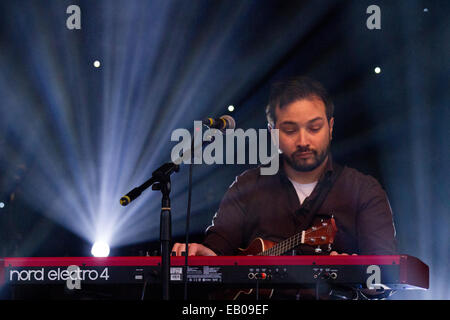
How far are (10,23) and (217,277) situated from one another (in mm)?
3128

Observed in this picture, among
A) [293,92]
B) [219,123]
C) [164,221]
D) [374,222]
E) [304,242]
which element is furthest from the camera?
[293,92]

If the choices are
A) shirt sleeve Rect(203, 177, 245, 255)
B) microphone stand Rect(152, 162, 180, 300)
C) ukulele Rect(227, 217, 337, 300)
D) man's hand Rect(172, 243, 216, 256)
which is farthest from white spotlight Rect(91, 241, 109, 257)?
microphone stand Rect(152, 162, 180, 300)

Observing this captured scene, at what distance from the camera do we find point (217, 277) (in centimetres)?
312

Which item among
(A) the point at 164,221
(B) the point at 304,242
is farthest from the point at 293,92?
(A) the point at 164,221

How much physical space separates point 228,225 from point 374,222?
1074mm

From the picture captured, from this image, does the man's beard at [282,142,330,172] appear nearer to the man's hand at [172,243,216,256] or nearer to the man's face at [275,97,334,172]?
the man's face at [275,97,334,172]

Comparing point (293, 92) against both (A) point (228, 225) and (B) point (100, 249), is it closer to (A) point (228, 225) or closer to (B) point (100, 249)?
(A) point (228, 225)

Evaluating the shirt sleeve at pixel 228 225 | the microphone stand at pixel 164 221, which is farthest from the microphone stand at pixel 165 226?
the shirt sleeve at pixel 228 225

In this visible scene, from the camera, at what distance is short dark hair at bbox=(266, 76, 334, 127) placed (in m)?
4.83

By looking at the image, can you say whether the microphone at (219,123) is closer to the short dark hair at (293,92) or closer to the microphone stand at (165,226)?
the microphone stand at (165,226)

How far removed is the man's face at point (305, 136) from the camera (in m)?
4.74

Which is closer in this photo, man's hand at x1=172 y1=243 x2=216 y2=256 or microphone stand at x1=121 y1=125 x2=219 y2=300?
microphone stand at x1=121 y1=125 x2=219 y2=300

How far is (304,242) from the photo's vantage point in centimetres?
344

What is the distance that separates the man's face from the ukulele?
3.59 feet
